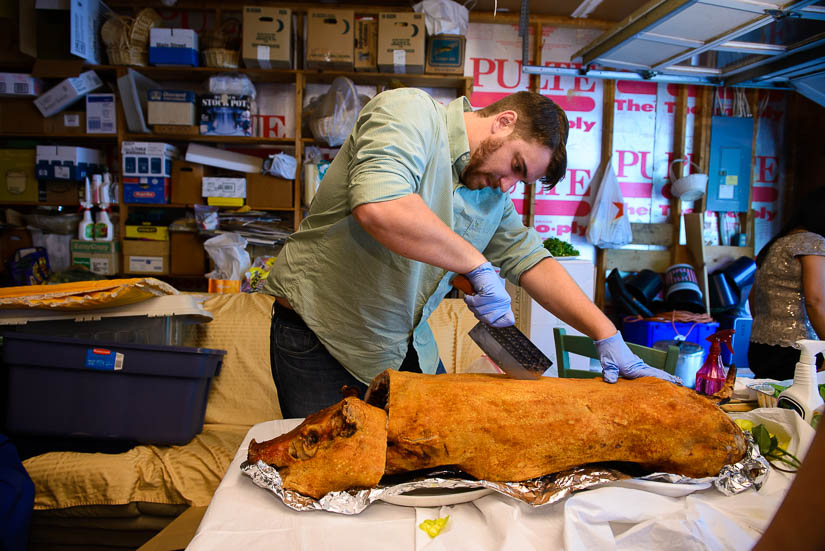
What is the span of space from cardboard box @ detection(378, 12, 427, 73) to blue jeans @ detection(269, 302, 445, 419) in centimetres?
263

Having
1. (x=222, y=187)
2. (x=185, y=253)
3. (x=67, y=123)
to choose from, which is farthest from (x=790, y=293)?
(x=67, y=123)

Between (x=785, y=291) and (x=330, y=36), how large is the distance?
9.98 feet

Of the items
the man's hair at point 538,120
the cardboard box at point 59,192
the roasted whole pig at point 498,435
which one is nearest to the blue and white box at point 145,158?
the cardboard box at point 59,192

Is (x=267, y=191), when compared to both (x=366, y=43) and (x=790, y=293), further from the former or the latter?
(x=790, y=293)

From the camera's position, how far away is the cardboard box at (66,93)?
336 cm

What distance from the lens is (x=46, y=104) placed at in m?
3.42

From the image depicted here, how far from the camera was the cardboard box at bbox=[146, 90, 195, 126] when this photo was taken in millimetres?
3398

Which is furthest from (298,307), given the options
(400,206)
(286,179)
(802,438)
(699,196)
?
(699,196)

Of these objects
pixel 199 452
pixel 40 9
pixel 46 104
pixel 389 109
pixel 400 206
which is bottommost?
pixel 199 452

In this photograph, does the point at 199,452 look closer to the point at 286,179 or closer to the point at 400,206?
the point at 400,206

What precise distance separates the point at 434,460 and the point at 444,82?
3.36 metres

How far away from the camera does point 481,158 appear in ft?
3.92

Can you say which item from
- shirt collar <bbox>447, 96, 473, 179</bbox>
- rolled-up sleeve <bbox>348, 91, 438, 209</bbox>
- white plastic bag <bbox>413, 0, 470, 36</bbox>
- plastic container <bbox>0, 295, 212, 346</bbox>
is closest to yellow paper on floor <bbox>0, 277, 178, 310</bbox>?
plastic container <bbox>0, 295, 212, 346</bbox>

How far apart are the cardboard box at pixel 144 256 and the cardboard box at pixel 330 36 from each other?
171cm
